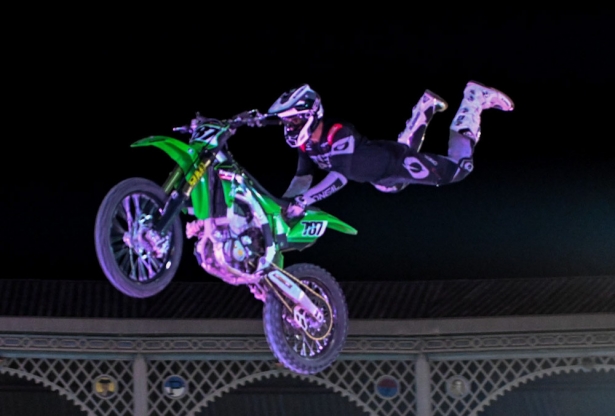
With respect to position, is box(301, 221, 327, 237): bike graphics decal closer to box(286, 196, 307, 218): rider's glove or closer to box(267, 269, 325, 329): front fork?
box(286, 196, 307, 218): rider's glove

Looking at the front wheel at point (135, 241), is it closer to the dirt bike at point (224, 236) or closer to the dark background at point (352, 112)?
the dirt bike at point (224, 236)

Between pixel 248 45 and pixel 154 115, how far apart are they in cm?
82

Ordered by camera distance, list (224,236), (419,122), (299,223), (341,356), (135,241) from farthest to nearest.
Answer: (341,356) → (419,122) → (299,223) → (224,236) → (135,241)

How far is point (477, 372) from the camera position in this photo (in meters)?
10.3

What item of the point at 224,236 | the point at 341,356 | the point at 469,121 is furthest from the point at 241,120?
the point at 341,356

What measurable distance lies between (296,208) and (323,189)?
0.17 meters

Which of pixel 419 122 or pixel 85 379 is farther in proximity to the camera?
pixel 85 379

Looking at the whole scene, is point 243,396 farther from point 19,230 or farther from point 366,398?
point 19,230

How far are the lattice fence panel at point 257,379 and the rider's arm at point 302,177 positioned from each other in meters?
3.50

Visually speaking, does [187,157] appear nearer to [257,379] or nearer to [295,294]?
[295,294]

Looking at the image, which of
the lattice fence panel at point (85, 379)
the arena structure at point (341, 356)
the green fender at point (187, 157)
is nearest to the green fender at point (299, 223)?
the green fender at point (187, 157)

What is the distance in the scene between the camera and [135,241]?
18.9 feet

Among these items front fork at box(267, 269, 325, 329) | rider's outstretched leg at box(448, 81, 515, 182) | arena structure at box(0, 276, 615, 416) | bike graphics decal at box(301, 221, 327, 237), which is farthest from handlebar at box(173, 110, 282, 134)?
arena structure at box(0, 276, 615, 416)

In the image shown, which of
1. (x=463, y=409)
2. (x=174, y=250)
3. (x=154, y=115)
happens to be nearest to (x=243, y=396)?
(x=463, y=409)
